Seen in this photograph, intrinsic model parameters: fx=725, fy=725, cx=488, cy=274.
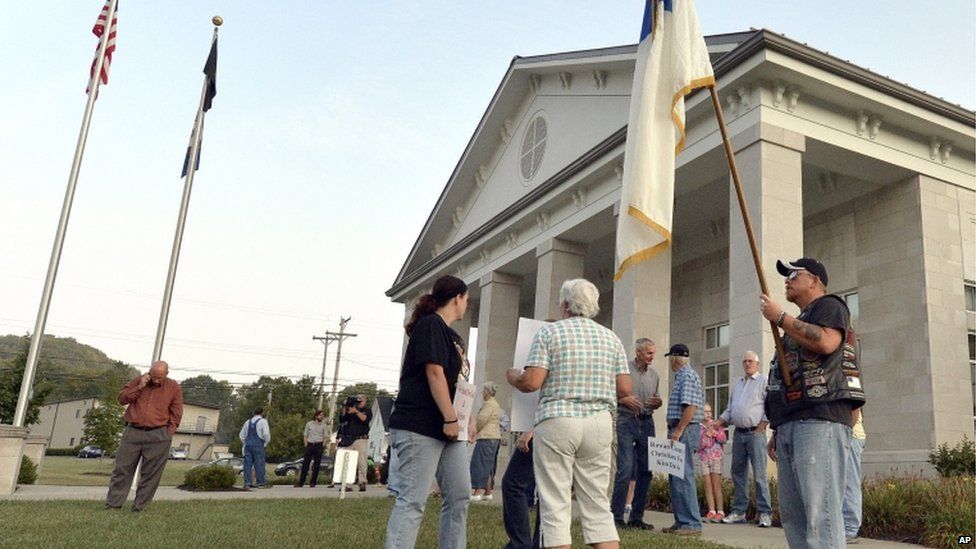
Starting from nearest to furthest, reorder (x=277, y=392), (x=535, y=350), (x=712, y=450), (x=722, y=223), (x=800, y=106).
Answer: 1. (x=535, y=350)
2. (x=712, y=450)
3. (x=800, y=106)
4. (x=722, y=223)
5. (x=277, y=392)

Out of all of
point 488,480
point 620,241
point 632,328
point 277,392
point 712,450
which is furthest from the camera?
point 277,392

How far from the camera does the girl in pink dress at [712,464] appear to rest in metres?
9.67

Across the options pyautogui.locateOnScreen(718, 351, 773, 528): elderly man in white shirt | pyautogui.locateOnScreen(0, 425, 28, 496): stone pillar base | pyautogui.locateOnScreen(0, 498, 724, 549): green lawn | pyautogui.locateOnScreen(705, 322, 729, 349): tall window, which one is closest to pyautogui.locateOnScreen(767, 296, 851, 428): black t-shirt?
pyautogui.locateOnScreen(0, 498, 724, 549): green lawn

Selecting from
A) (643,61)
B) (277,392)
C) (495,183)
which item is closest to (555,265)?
(495,183)

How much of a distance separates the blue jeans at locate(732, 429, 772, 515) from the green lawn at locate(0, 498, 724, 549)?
201 centimetres

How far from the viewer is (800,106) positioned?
1402 cm

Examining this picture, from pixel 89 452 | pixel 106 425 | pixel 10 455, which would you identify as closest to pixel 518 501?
pixel 10 455

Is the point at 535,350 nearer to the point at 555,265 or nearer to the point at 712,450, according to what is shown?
the point at 712,450

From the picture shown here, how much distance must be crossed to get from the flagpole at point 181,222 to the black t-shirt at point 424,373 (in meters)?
10.1

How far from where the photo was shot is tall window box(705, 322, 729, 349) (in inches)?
787

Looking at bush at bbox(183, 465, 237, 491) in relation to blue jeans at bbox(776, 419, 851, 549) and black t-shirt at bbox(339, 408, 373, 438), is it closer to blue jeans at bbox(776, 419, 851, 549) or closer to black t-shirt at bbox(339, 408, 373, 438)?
black t-shirt at bbox(339, 408, 373, 438)

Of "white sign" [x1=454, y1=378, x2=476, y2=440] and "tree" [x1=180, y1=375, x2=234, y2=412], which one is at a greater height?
"tree" [x1=180, y1=375, x2=234, y2=412]

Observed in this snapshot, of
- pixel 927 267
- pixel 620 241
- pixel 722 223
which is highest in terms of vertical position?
pixel 722 223

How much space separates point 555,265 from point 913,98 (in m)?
9.47
